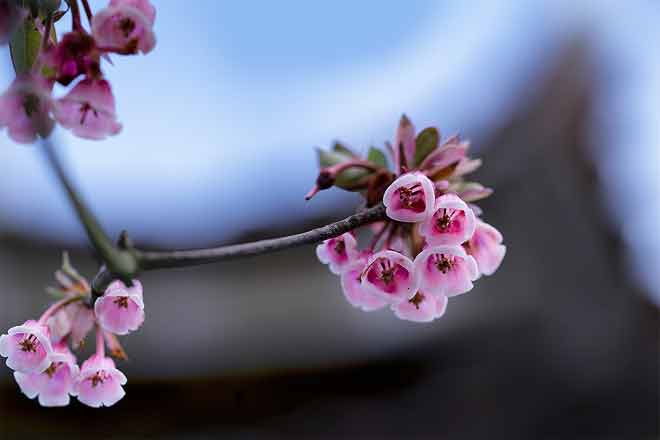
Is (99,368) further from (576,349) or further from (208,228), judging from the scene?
(576,349)

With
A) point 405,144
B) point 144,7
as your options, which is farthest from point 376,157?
point 144,7

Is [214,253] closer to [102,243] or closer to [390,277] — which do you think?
[102,243]

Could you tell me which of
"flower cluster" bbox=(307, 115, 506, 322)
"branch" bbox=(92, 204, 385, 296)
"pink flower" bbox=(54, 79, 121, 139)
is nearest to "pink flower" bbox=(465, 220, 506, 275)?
"flower cluster" bbox=(307, 115, 506, 322)

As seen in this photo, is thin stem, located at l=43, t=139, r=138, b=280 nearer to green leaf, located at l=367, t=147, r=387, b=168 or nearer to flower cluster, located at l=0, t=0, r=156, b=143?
flower cluster, located at l=0, t=0, r=156, b=143

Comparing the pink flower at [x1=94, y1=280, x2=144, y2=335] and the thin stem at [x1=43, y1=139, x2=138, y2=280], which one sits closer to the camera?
the thin stem at [x1=43, y1=139, x2=138, y2=280]

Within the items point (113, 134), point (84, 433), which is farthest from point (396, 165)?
point (84, 433)

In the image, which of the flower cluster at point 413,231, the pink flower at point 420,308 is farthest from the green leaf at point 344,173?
the pink flower at point 420,308
